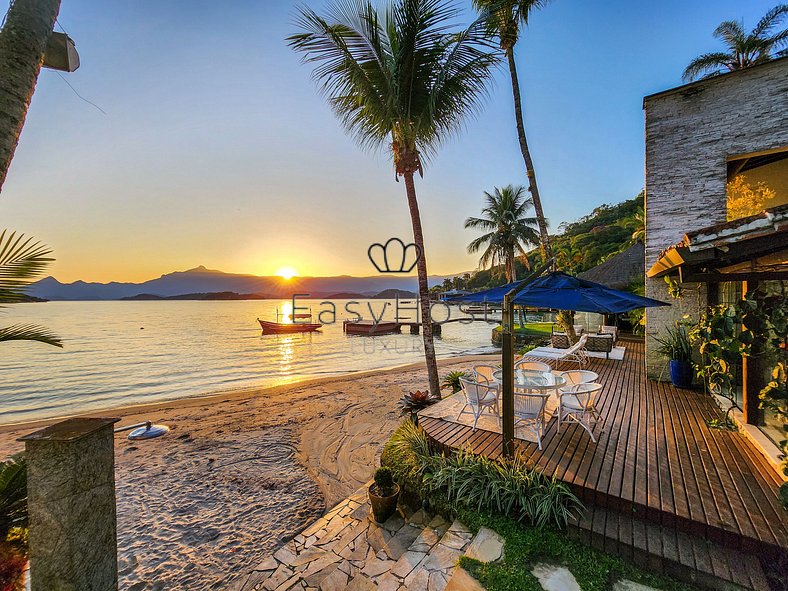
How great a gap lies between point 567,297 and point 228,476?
284 inches

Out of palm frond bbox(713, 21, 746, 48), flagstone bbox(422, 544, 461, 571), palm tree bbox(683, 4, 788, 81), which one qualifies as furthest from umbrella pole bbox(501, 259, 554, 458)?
palm frond bbox(713, 21, 746, 48)

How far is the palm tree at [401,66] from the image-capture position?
5.95 metres

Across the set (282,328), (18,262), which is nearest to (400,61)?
(18,262)

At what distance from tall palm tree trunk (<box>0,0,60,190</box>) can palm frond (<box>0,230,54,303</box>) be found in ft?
1.39

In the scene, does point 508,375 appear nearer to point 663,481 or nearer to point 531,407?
point 531,407

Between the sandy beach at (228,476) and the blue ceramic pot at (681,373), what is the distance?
21.9ft

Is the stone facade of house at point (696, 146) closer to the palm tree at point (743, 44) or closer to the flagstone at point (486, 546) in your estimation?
the flagstone at point (486, 546)

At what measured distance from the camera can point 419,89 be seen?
6.46m

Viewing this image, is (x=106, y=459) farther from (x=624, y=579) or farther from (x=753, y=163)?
(x=753, y=163)

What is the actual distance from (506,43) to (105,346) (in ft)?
115

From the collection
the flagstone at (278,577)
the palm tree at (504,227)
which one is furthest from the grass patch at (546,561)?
the palm tree at (504,227)

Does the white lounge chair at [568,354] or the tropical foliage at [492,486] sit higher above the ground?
the white lounge chair at [568,354]

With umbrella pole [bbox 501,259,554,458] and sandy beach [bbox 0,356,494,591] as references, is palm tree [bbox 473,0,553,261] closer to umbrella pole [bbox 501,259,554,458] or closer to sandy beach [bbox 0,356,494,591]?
umbrella pole [bbox 501,259,554,458]

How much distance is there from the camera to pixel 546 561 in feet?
9.21
